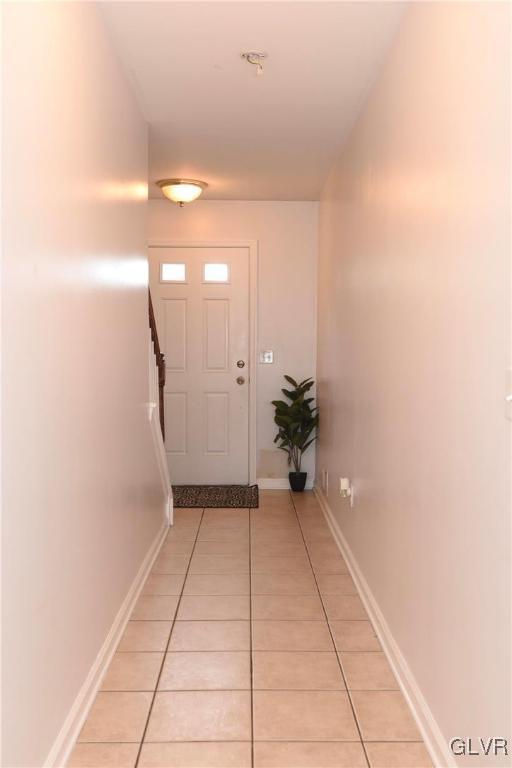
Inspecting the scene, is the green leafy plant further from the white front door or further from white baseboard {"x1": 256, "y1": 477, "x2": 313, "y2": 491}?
the white front door

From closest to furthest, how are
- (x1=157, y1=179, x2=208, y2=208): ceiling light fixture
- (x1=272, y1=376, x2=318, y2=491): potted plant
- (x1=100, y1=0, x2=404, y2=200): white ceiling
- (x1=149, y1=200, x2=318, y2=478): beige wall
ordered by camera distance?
(x1=100, y1=0, x2=404, y2=200): white ceiling
(x1=157, y1=179, x2=208, y2=208): ceiling light fixture
(x1=272, y1=376, x2=318, y2=491): potted plant
(x1=149, y1=200, x2=318, y2=478): beige wall

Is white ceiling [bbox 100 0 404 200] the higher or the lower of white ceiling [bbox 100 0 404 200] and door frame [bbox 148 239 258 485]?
the higher

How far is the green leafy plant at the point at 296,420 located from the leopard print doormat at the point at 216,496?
0.47 metres

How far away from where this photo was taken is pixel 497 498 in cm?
152

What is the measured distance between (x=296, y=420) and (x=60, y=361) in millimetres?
3602

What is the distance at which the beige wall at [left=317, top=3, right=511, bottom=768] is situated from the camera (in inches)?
60.6

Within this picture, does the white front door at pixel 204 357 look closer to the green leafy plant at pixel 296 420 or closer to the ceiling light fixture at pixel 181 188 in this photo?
the green leafy plant at pixel 296 420

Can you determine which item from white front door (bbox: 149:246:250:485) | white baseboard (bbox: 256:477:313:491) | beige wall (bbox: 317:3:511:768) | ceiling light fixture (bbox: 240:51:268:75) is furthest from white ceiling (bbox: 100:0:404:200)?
white baseboard (bbox: 256:477:313:491)

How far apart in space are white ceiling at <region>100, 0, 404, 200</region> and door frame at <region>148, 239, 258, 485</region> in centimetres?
107

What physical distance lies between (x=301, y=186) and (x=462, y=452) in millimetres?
3754

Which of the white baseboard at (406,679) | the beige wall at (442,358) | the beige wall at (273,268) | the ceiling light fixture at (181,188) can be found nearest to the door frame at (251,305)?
the beige wall at (273,268)

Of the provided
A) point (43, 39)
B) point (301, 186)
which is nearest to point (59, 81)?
point (43, 39)

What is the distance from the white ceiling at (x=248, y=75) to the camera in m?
2.47

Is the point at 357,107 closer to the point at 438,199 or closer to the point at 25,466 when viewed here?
the point at 438,199
